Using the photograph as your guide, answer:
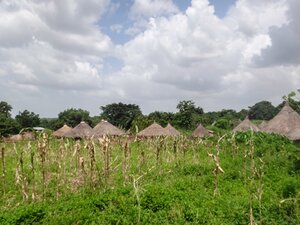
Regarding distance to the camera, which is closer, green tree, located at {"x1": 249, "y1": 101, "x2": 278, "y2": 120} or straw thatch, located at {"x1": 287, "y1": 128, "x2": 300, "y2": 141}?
straw thatch, located at {"x1": 287, "y1": 128, "x2": 300, "y2": 141}

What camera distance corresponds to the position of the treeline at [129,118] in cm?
4238

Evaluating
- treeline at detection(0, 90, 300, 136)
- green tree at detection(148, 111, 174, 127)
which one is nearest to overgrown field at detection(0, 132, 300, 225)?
treeline at detection(0, 90, 300, 136)

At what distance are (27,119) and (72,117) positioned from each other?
842 centimetres

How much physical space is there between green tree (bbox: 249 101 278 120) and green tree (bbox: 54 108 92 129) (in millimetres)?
41016

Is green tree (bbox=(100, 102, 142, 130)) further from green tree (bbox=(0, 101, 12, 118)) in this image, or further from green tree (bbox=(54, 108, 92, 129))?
green tree (bbox=(0, 101, 12, 118))

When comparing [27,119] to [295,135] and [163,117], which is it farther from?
[295,135]

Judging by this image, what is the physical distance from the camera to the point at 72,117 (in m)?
60.9

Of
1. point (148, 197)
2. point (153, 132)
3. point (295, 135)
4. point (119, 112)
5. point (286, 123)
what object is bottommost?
point (148, 197)

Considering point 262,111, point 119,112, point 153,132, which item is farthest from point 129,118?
point 262,111

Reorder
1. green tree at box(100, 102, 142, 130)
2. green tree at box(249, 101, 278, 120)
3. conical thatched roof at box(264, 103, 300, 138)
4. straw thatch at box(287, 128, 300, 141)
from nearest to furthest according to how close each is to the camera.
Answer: straw thatch at box(287, 128, 300, 141), conical thatched roof at box(264, 103, 300, 138), green tree at box(100, 102, 142, 130), green tree at box(249, 101, 278, 120)

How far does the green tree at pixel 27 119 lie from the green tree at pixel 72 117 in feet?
12.8

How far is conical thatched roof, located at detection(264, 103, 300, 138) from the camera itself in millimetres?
22672

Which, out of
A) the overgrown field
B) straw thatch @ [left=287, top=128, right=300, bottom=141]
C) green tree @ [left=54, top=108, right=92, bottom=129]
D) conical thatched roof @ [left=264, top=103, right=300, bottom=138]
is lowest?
the overgrown field

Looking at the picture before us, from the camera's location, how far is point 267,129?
24.8 m
